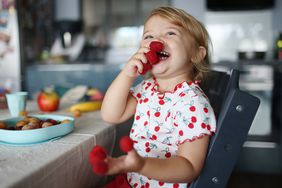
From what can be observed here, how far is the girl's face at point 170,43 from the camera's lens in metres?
0.95

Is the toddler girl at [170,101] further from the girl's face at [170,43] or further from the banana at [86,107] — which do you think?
the banana at [86,107]

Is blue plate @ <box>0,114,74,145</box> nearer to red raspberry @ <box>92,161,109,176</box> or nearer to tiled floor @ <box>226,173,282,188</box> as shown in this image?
red raspberry @ <box>92,161,109,176</box>

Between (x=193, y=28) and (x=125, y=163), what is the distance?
1.82ft

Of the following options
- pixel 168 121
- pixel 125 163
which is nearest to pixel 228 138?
pixel 168 121

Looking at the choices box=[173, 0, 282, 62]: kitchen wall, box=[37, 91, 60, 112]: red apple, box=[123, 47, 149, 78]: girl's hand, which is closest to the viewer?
box=[123, 47, 149, 78]: girl's hand

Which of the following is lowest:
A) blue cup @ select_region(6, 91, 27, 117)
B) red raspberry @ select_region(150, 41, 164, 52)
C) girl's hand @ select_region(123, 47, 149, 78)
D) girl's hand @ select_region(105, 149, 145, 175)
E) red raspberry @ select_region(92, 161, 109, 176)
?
blue cup @ select_region(6, 91, 27, 117)

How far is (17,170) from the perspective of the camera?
0.63 metres

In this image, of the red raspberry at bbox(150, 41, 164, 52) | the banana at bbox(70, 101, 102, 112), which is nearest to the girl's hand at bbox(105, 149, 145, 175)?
the red raspberry at bbox(150, 41, 164, 52)

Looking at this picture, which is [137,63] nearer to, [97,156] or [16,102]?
[97,156]

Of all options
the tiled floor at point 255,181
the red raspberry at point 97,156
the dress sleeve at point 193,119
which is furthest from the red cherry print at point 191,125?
the tiled floor at point 255,181

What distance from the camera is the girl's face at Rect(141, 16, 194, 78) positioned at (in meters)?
0.95

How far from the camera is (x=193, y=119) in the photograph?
829mm

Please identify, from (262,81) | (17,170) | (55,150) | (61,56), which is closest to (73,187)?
(55,150)

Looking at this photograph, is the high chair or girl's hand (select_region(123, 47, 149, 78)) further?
girl's hand (select_region(123, 47, 149, 78))
